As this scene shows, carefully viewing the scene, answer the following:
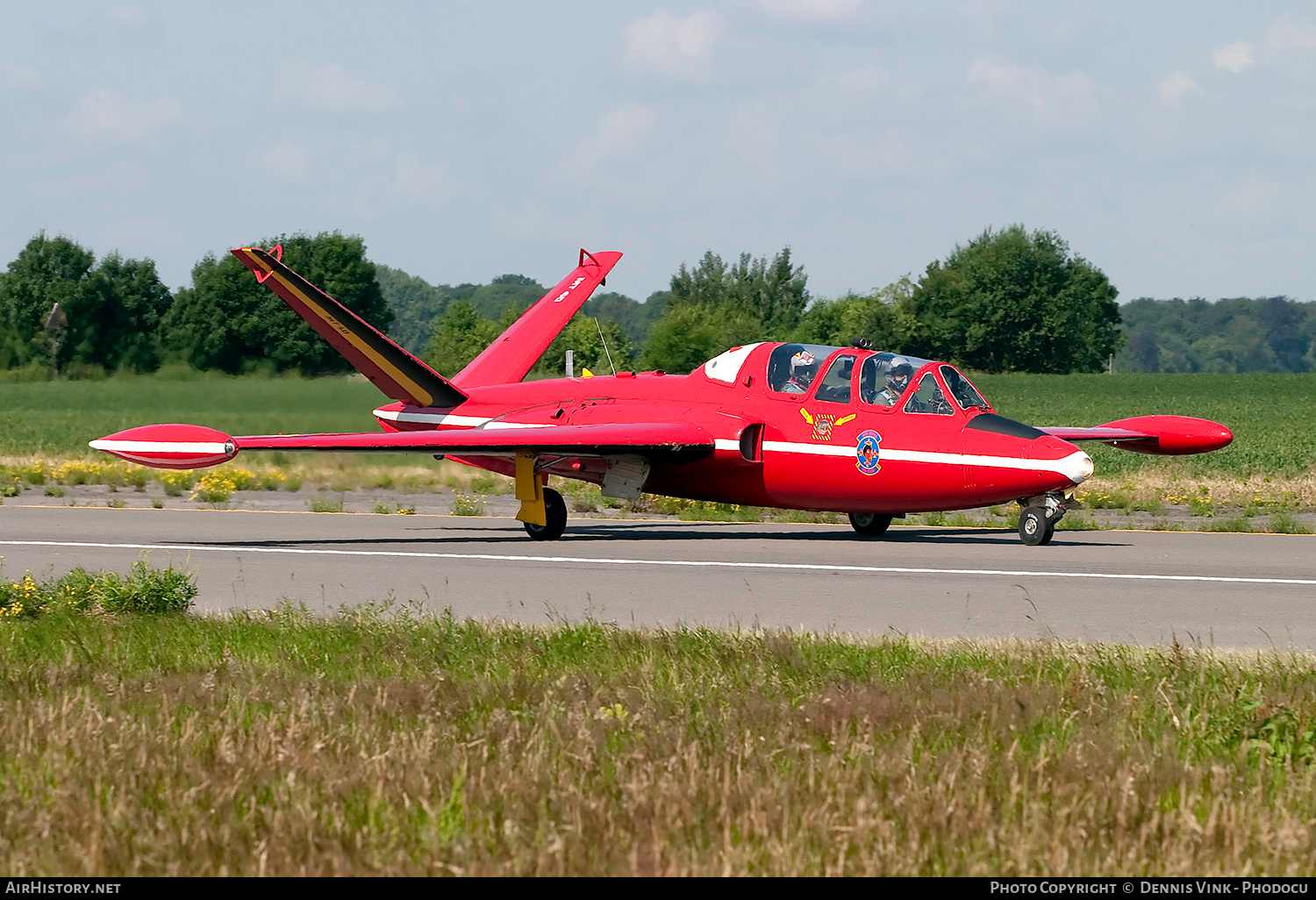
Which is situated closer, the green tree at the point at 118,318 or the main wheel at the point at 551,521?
the main wheel at the point at 551,521

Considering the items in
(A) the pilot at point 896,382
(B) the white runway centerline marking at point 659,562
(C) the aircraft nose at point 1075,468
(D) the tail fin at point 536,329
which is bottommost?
(B) the white runway centerline marking at point 659,562

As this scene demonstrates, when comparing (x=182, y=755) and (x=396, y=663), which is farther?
(x=396, y=663)

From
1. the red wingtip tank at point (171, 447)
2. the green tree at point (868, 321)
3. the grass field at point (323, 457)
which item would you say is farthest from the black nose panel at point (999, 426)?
the green tree at point (868, 321)

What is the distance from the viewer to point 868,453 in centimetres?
1625

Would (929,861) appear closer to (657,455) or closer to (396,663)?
(396,663)

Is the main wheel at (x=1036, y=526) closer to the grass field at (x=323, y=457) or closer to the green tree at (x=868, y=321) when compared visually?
the grass field at (x=323, y=457)

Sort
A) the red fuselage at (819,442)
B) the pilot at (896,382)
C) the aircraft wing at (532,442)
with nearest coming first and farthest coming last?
the red fuselage at (819,442) < the pilot at (896,382) < the aircraft wing at (532,442)

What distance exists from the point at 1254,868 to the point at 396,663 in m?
5.28

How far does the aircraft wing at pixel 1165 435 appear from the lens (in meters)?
18.5

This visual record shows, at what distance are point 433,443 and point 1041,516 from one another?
6.98 metres

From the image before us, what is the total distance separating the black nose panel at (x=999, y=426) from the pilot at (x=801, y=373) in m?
2.04

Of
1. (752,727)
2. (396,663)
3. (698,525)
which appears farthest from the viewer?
(698,525)

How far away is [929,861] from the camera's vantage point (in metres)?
4.84
